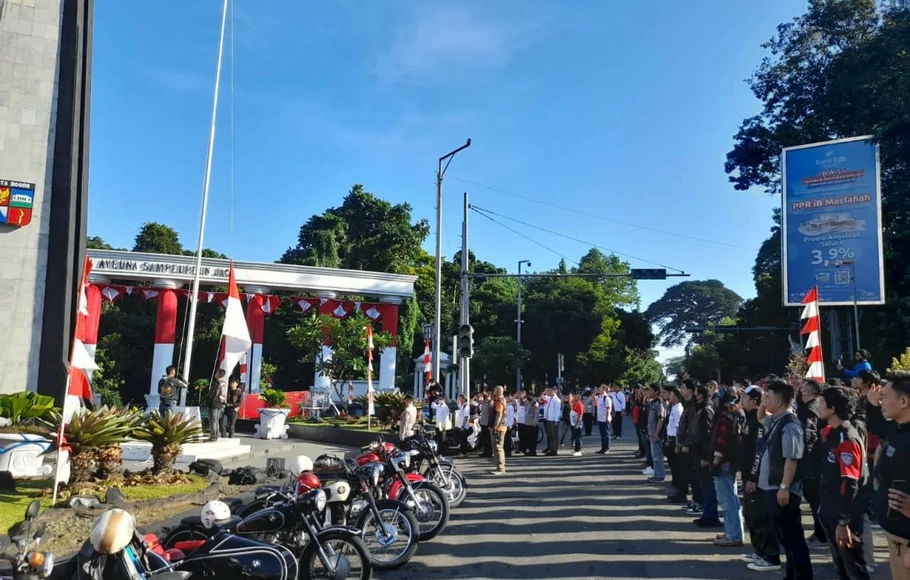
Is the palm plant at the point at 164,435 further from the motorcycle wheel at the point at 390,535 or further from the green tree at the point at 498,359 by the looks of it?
the green tree at the point at 498,359

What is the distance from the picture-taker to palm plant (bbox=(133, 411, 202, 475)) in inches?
416

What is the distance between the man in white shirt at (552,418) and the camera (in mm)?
16984

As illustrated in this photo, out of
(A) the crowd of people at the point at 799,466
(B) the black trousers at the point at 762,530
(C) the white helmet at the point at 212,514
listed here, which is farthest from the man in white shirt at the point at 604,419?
(C) the white helmet at the point at 212,514

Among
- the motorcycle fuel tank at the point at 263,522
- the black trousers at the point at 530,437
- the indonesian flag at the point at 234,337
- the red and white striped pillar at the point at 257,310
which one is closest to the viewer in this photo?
the motorcycle fuel tank at the point at 263,522

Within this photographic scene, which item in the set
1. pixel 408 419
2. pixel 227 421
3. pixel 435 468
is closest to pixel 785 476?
pixel 435 468

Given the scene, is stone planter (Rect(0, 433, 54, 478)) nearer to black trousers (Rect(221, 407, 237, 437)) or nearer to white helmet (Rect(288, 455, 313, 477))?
white helmet (Rect(288, 455, 313, 477))

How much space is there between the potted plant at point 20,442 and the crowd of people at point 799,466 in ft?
28.9

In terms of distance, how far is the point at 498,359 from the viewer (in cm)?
4222

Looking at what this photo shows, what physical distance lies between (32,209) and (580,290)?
143 feet

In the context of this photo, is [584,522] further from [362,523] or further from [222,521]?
[222,521]

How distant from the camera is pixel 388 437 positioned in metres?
17.7

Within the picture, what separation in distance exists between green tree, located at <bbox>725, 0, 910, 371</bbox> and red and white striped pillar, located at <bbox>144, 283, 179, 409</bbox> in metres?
25.2

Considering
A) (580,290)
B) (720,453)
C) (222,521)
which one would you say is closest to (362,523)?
(222,521)

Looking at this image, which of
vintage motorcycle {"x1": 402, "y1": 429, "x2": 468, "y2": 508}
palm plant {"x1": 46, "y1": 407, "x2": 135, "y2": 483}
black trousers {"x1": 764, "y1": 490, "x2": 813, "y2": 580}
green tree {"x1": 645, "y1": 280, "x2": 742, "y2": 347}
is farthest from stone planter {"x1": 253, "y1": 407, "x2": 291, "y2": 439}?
green tree {"x1": 645, "y1": 280, "x2": 742, "y2": 347}
